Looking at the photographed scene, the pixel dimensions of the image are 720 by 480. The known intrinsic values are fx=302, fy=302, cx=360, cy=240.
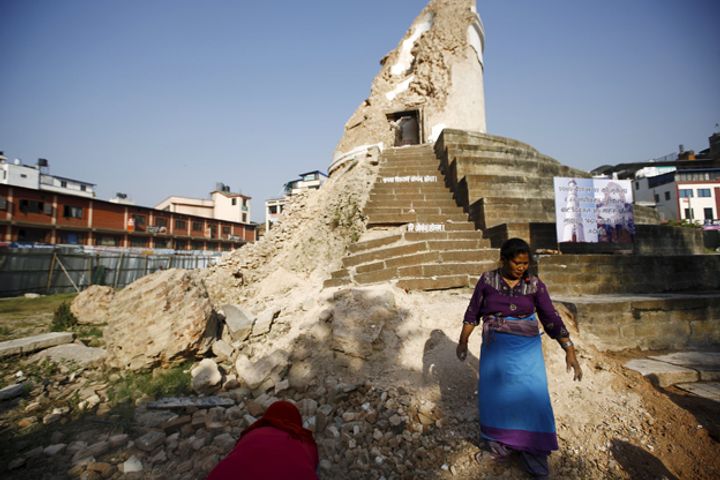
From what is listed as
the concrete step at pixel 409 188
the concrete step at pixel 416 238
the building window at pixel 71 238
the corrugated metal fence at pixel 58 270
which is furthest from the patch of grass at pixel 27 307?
the building window at pixel 71 238

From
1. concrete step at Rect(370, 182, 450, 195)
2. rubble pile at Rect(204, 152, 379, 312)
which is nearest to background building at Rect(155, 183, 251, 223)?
rubble pile at Rect(204, 152, 379, 312)

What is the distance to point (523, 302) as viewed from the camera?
2160 millimetres

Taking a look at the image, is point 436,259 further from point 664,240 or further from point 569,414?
point 664,240

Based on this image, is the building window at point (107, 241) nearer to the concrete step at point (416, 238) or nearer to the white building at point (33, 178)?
the white building at point (33, 178)

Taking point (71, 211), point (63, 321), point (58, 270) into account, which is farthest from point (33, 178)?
point (63, 321)

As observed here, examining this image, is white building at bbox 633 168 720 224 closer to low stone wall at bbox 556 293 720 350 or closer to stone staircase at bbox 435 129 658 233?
stone staircase at bbox 435 129 658 233

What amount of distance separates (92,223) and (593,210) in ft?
115

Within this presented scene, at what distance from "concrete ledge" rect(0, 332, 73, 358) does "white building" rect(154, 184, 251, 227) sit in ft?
138

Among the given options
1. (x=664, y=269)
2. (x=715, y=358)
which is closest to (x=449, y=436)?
(x=715, y=358)

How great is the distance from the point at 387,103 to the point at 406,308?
11961 mm

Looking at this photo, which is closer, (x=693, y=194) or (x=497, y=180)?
(x=497, y=180)

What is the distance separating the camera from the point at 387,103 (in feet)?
44.8

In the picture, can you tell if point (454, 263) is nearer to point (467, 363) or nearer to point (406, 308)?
point (406, 308)

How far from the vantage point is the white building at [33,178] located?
31.5m
